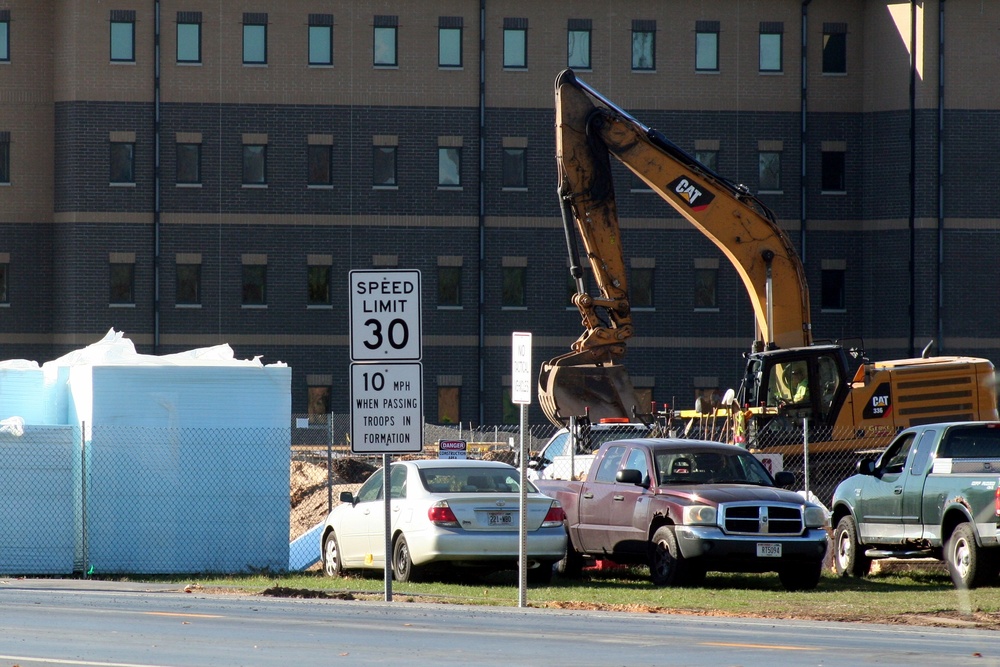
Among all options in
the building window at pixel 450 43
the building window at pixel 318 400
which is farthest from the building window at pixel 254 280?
the building window at pixel 450 43

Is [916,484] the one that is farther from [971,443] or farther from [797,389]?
[797,389]

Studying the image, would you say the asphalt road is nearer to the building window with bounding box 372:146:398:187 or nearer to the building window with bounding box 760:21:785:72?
the building window with bounding box 372:146:398:187

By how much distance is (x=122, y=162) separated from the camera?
159ft

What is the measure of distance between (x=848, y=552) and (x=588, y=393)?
8.97m

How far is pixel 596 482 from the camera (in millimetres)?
19016

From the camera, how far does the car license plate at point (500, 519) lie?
56.7 feet

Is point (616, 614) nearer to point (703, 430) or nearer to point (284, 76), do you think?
point (703, 430)

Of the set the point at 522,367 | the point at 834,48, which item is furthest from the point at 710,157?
the point at 522,367

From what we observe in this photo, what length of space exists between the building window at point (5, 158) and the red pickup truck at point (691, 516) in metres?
34.1

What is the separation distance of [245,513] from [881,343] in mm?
32852

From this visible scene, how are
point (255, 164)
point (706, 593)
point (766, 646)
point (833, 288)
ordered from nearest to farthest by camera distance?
point (766, 646), point (706, 593), point (255, 164), point (833, 288)

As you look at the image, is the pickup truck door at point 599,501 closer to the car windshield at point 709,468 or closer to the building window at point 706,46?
the car windshield at point 709,468

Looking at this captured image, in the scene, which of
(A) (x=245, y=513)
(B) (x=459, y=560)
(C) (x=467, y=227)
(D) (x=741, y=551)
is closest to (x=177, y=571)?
(A) (x=245, y=513)

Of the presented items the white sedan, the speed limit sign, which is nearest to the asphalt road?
the white sedan
